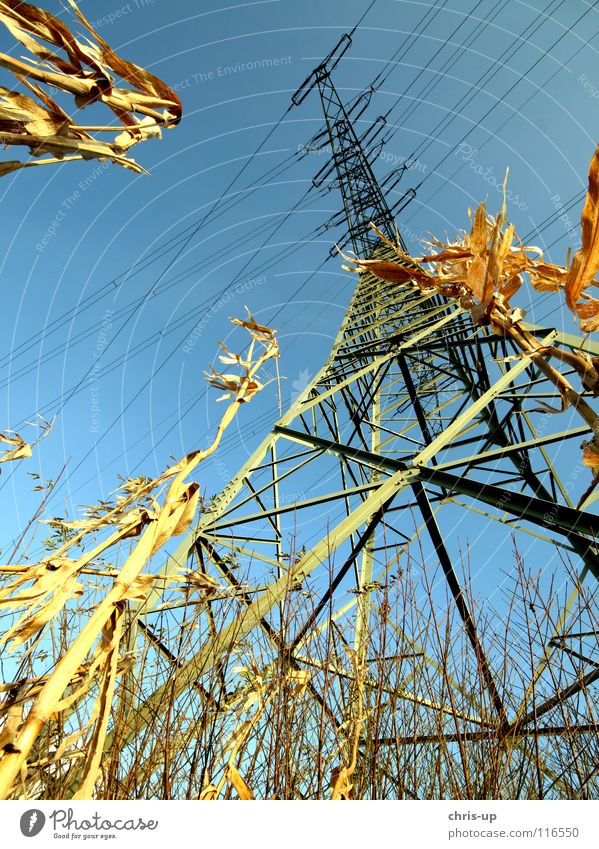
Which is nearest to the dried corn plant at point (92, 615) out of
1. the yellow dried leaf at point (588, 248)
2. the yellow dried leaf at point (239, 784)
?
the yellow dried leaf at point (239, 784)

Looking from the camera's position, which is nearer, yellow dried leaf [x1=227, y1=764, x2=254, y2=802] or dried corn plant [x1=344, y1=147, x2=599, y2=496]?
dried corn plant [x1=344, y1=147, x2=599, y2=496]

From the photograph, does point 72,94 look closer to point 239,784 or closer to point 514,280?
point 514,280

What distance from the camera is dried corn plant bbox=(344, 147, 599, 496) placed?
64 cm

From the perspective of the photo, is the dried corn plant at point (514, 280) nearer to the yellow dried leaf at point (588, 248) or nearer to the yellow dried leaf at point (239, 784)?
the yellow dried leaf at point (588, 248)

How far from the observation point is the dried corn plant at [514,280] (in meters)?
0.64

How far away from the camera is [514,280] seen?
0.79m

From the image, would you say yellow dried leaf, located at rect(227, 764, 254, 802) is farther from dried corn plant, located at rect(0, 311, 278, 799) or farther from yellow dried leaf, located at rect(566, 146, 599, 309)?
yellow dried leaf, located at rect(566, 146, 599, 309)

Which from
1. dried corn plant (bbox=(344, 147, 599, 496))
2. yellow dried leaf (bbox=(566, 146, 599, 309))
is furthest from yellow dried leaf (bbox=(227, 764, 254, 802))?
yellow dried leaf (bbox=(566, 146, 599, 309))

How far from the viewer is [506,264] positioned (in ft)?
2.61

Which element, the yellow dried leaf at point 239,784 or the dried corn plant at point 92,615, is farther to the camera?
the yellow dried leaf at point 239,784
